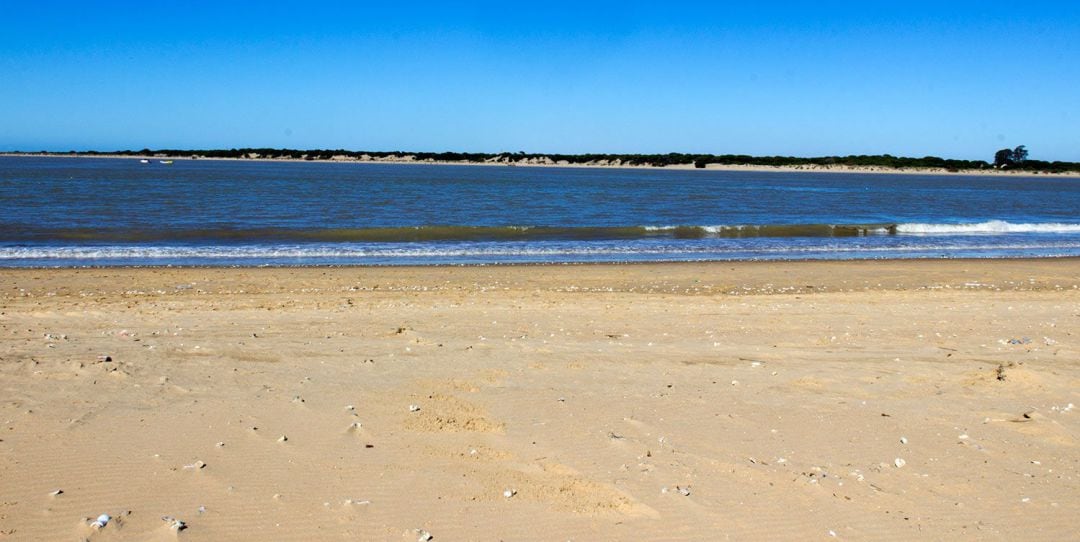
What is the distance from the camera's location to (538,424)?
559cm

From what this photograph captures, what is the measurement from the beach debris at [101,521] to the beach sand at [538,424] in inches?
1.6

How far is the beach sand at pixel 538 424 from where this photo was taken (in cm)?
424

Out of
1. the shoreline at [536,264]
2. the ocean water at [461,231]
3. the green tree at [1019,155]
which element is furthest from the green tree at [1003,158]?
the shoreline at [536,264]

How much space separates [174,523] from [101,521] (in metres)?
0.37

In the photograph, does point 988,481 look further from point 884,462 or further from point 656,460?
point 656,460

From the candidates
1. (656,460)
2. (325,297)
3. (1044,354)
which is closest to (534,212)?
(325,297)

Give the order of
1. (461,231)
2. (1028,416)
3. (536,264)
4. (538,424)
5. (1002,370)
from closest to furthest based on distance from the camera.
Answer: (538,424) → (1028,416) → (1002,370) → (536,264) → (461,231)

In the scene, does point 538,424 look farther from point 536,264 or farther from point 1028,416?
point 536,264

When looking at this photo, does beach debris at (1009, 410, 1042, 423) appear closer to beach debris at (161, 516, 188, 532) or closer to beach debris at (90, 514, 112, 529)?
beach debris at (161, 516, 188, 532)

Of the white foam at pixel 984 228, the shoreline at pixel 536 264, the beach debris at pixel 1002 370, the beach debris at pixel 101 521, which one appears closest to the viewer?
the beach debris at pixel 101 521

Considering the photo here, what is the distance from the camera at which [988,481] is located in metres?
4.75

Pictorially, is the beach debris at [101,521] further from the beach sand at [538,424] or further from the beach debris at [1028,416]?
the beach debris at [1028,416]

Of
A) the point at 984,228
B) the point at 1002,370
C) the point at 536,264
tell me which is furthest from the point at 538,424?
the point at 984,228

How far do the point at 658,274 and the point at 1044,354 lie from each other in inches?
356
